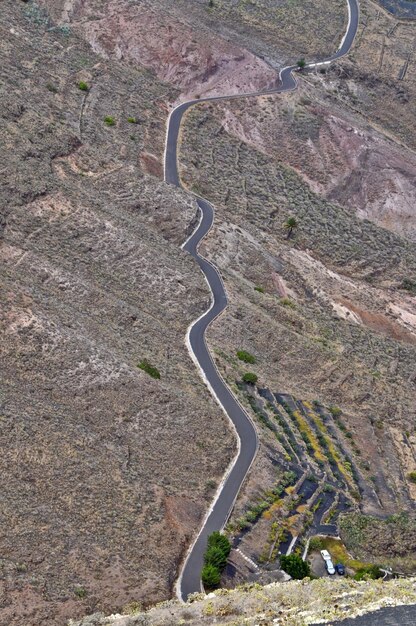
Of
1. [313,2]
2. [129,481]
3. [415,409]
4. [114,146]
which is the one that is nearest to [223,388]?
[129,481]

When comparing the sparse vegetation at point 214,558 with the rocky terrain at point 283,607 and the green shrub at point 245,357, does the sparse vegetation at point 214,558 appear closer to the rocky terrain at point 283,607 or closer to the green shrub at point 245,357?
the rocky terrain at point 283,607

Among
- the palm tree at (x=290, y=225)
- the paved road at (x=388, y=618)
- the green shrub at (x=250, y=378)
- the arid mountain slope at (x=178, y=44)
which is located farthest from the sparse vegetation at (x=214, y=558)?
the arid mountain slope at (x=178, y=44)

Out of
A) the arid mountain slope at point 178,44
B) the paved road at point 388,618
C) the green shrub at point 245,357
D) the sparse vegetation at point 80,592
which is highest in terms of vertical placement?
the arid mountain slope at point 178,44

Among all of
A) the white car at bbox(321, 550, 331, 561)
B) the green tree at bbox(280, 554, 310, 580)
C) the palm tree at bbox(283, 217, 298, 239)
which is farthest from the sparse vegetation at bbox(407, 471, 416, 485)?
the palm tree at bbox(283, 217, 298, 239)

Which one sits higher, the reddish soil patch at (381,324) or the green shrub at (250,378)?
the reddish soil patch at (381,324)

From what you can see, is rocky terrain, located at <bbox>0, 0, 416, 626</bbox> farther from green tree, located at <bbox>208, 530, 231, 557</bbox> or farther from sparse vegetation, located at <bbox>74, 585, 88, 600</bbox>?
green tree, located at <bbox>208, 530, 231, 557</bbox>

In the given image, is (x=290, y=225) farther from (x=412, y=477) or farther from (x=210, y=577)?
(x=210, y=577)
